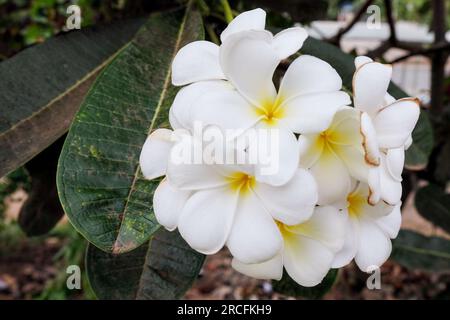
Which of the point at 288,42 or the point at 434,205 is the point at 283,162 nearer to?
the point at 288,42

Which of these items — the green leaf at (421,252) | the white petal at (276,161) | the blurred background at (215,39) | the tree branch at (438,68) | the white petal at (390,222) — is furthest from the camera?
the tree branch at (438,68)

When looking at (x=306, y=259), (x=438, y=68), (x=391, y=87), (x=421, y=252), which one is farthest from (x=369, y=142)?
(x=438, y=68)

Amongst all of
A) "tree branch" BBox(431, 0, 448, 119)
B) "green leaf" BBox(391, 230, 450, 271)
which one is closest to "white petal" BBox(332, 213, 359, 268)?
"green leaf" BBox(391, 230, 450, 271)

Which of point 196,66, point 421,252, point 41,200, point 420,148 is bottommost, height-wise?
point 421,252

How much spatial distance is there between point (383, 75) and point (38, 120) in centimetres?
45

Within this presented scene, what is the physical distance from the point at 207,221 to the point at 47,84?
0.44 m

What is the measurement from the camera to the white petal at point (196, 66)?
48 cm

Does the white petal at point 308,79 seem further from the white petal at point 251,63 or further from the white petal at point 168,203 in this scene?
the white petal at point 168,203

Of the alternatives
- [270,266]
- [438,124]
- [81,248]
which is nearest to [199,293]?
[81,248]

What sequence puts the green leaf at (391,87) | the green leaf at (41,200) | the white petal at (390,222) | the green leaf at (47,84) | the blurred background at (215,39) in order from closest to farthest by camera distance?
1. the white petal at (390,222)
2. the green leaf at (47,84)
3. the green leaf at (391,87)
4. the green leaf at (41,200)
5. the blurred background at (215,39)

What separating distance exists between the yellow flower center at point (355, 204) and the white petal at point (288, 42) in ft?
0.47

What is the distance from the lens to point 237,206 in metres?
0.44

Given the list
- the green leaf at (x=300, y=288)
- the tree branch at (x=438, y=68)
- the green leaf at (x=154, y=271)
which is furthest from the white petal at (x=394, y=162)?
the tree branch at (x=438, y=68)

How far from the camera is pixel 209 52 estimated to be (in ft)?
1.65
